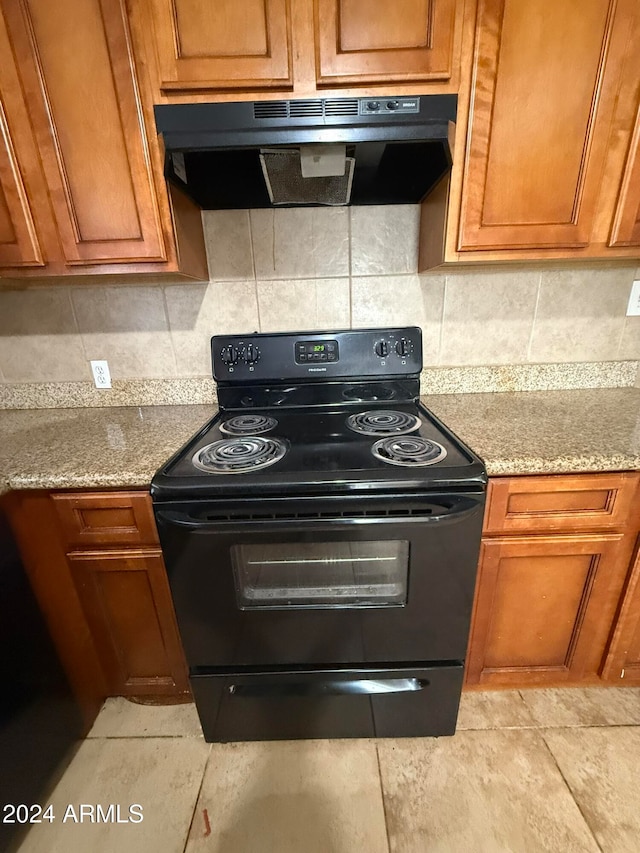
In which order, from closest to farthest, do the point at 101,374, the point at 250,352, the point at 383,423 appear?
1. the point at 383,423
2. the point at 250,352
3. the point at 101,374

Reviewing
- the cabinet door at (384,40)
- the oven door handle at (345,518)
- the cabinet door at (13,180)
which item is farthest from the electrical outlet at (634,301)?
the cabinet door at (13,180)

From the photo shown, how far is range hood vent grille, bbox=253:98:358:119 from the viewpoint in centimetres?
87

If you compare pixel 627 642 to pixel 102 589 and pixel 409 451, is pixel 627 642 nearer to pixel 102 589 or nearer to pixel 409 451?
pixel 409 451

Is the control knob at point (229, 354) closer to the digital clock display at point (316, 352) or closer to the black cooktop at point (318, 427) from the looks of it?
the black cooktop at point (318, 427)

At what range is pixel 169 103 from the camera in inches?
35.9

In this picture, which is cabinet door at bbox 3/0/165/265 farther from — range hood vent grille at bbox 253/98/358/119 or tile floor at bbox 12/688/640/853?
tile floor at bbox 12/688/640/853

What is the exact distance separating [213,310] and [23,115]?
2.30 ft

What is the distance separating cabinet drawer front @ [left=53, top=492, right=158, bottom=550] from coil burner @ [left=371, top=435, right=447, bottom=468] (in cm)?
65

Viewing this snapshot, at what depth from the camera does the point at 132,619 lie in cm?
109

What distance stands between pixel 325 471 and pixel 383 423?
14.8 inches

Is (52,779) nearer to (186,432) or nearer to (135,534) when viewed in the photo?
(135,534)

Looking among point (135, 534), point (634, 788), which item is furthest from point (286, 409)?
point (634, 788)

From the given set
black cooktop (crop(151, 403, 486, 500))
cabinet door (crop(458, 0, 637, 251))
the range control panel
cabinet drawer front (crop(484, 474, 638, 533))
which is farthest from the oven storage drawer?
cabinet door (crop(458, 0, 637, 251))

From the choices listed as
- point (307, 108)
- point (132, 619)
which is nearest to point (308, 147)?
point (307, 108)
